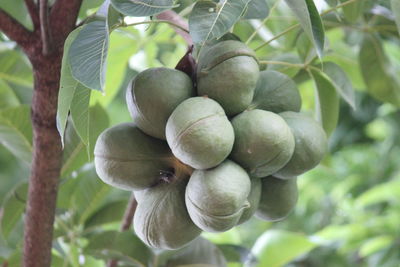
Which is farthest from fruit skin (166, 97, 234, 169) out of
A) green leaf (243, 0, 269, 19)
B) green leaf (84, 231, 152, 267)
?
green leaf (84, 231, 152, 267)

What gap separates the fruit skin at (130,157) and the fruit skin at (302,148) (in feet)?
0.59

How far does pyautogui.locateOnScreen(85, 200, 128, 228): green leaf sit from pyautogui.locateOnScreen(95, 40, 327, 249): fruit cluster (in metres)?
0.51

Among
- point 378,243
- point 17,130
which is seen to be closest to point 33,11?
point 17,130

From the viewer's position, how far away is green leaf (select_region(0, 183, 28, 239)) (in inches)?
51.6

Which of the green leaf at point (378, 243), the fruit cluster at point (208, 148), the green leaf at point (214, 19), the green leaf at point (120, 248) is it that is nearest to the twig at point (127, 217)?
the green leaf at point (120, 248)

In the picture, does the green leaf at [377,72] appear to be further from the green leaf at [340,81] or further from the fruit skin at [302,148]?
the fruit skin at [302,148]

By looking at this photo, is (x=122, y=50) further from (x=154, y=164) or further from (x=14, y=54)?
(x=154, y=164)

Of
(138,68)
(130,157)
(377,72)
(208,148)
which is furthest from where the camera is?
(138,68)

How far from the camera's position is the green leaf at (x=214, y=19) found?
0.82m

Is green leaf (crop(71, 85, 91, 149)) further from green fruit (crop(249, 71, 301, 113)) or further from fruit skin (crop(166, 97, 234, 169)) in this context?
green fruit (crop(249, 71, 301, 113))

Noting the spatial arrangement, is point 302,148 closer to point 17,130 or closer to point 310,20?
point 310,20

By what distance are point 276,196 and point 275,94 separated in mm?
159

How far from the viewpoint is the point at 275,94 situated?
98cm

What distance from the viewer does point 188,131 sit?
31.9 inches
